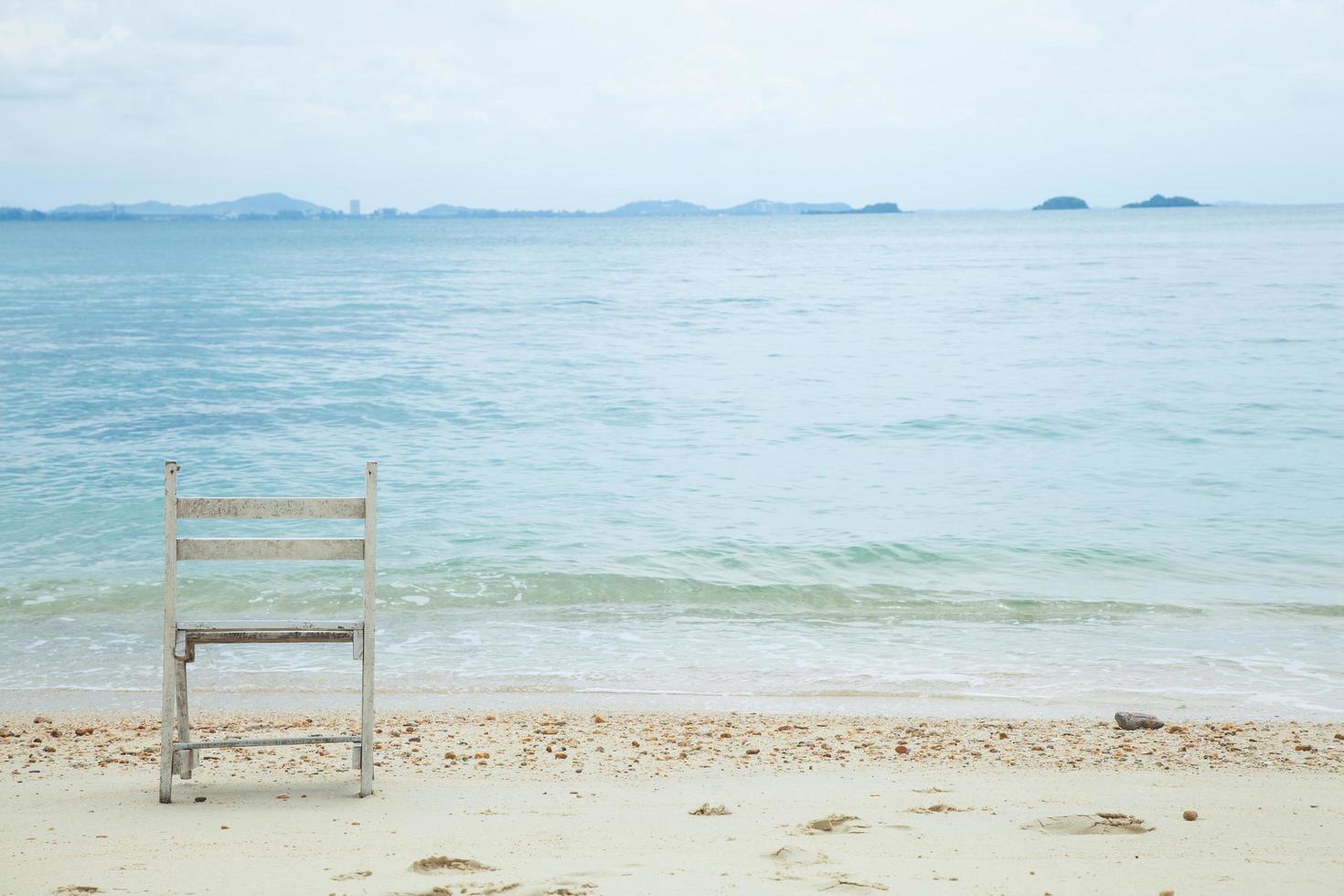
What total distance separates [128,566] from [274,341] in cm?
2144

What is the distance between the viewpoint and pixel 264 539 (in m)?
5.34

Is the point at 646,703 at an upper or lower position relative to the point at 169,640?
lower

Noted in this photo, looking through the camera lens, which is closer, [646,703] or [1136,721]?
[1136,721]

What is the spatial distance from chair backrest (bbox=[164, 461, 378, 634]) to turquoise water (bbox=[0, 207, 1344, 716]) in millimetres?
3310

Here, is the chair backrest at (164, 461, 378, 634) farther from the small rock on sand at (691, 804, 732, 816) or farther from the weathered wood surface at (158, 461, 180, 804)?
the small rock on sand at (691, 804, 732, 816)

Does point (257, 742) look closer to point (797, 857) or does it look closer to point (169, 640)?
point (169, 640)

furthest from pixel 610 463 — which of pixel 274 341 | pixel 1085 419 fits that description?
pixel 274 341

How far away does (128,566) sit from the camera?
464 inches

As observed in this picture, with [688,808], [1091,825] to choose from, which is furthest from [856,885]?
[1091,825]

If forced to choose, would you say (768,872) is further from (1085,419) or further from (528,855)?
(1085,419)

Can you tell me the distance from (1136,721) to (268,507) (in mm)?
5282

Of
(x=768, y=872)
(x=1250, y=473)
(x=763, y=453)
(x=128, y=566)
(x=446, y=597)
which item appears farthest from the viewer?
(x=763, y=453)

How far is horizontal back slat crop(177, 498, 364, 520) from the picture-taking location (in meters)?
5.32

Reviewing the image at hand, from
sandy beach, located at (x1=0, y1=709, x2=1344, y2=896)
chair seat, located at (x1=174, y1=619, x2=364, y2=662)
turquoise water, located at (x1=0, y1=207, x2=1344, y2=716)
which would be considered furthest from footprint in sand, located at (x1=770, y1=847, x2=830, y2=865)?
turquoise water, located at (x1=0, y1=207, x2=1344, y2=716)
